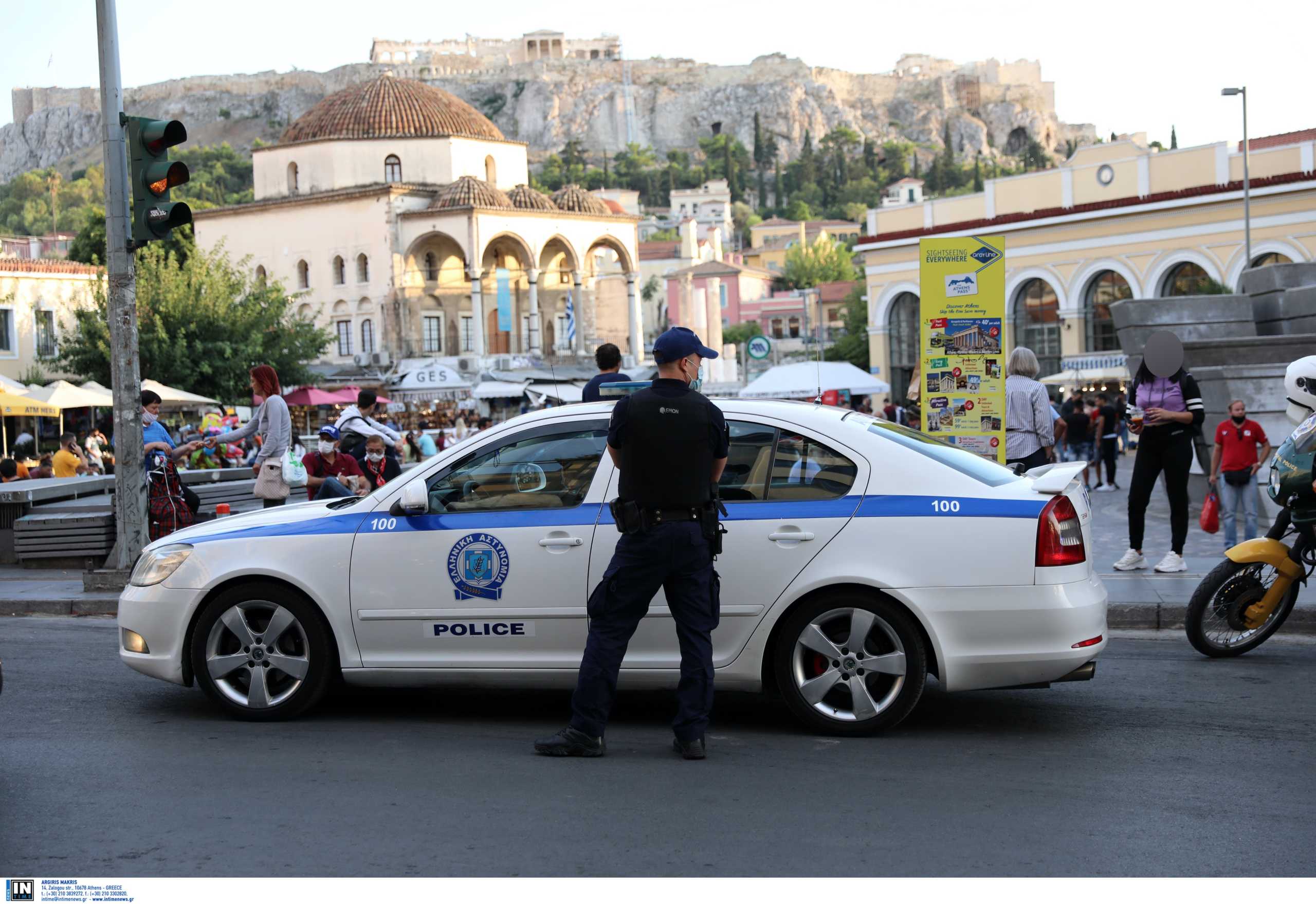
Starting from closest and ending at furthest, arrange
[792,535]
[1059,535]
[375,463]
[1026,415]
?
[1059,535], [792,535], [1026,415], [375,463]

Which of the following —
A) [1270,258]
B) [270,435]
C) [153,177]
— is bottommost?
[270,435]

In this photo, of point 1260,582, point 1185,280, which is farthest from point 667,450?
point 1185,280

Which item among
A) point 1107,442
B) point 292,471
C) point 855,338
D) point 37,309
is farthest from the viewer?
point 855,338

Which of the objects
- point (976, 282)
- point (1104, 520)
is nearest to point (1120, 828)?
point (976, 282)

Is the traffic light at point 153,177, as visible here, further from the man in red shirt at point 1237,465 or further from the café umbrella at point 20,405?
the café umbrella at point 20,405

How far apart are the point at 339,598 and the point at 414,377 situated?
111 feet

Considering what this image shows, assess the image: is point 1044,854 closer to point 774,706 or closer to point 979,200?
point 774,706

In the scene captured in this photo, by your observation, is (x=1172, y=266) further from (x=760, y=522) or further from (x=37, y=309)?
(x=760, y=522)

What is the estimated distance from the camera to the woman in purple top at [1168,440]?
34.1ft

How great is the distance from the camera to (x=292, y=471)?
38.0 feet

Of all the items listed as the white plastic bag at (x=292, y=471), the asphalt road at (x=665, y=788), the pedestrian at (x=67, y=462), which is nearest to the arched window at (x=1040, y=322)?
the pedestrian at (x=67, y=462)

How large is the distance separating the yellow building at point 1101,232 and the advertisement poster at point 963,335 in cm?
3365

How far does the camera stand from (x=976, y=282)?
11680mm

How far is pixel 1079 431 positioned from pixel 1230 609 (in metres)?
16.2
